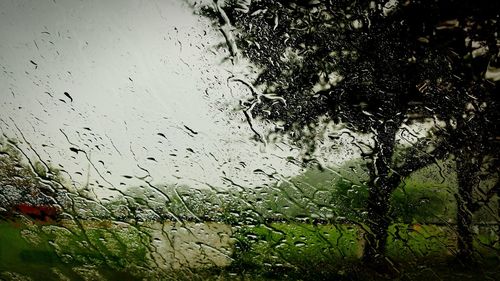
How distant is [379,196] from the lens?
1.98m

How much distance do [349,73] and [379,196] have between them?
659 millimetres

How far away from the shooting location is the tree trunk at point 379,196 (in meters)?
1.96

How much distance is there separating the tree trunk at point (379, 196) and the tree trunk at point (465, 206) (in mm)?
312

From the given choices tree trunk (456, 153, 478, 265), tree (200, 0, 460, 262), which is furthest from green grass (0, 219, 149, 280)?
tree trunk (456, 153, 478, 265)

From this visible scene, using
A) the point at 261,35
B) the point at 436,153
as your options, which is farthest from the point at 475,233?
the point at 261,35

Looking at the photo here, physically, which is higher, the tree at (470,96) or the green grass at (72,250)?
the tree at (470,96)

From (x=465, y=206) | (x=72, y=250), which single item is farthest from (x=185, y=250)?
(x=465, y=206)

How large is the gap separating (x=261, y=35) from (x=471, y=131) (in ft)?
3.76

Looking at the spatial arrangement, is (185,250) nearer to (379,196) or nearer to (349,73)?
(379,196)

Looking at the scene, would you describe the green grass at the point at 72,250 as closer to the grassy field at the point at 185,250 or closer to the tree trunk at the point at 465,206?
the grassy field at the point at 185,250

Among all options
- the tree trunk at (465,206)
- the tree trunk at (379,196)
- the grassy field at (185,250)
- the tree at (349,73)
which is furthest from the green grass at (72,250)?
the tree trunk at (465,206)

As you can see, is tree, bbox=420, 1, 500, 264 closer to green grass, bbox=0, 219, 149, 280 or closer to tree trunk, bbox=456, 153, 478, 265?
tree trunk, bbox=456, 153, 478, 265


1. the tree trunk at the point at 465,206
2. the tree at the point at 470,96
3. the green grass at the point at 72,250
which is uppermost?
the tree at the point at 470,96

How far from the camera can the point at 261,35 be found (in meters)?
1.95
